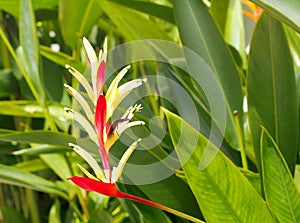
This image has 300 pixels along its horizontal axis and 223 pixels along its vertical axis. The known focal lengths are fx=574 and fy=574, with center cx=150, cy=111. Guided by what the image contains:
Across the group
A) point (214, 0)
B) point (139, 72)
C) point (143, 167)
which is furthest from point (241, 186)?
point (139, 72)

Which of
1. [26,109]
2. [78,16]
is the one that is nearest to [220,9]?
[78,16]

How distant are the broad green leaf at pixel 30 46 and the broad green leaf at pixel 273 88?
28 centimetres

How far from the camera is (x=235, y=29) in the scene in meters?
0.84

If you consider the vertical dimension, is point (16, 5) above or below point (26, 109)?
above

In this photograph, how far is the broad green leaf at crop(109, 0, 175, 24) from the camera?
26.9 inches

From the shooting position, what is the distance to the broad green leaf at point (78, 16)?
0.79 m

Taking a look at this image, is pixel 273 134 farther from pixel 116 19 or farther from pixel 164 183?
pixel 116 19

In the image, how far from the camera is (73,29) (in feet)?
2.70

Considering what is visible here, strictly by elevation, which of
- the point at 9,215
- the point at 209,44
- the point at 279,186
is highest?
the point at 209,44

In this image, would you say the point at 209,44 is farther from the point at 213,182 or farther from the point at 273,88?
the point at 213,182

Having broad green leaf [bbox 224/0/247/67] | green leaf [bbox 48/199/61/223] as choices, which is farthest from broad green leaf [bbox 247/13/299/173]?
green leaf [bbox 48/199/61/223]

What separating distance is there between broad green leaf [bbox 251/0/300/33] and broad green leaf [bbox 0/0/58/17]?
1.64ft

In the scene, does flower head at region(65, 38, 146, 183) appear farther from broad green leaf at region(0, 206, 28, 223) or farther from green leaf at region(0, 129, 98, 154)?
broad green leaf at region(0, 206, 28, 223)

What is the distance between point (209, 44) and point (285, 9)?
0.76 feet
